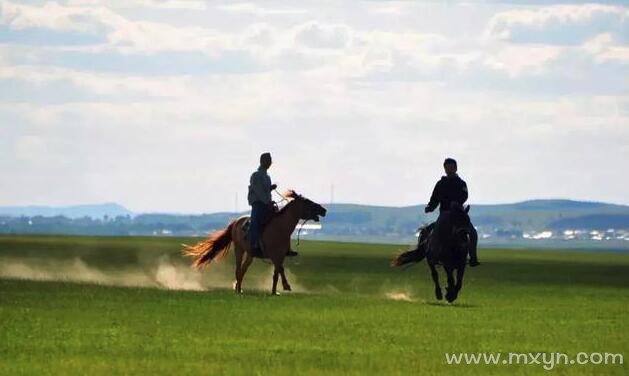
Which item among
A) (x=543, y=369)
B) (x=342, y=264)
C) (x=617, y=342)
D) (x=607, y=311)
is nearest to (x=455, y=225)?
(x=607, y=311)

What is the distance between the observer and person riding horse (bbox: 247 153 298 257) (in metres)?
33.1

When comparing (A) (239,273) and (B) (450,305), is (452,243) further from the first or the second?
(A) (239,273)

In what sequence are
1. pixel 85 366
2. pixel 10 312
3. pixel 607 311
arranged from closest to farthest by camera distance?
pixel 85 366 < pixel 10 312 < pixel 607 311

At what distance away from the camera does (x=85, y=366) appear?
18203 millimetres

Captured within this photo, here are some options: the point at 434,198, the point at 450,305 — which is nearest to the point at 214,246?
the point at 434,198

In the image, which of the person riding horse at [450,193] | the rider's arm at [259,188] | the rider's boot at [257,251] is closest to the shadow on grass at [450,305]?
the person riding horse at [450,193]

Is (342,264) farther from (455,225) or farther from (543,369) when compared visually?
(543,369)

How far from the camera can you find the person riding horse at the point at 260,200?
3309cm

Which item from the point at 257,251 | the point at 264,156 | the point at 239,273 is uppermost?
the point at 264,156

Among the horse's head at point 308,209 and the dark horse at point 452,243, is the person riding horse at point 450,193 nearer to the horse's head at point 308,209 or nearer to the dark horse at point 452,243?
the dark horse at point 452,243

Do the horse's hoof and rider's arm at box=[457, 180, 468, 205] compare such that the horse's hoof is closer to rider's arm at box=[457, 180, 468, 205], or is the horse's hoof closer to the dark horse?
the dark horse

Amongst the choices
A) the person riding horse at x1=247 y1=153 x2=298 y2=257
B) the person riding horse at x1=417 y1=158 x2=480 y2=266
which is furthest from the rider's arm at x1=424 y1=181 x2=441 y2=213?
the person riding horse at x1=247 y1=153 x2=298 y2=257

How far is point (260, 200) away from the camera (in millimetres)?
33188

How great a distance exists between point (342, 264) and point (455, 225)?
33.4 metres
